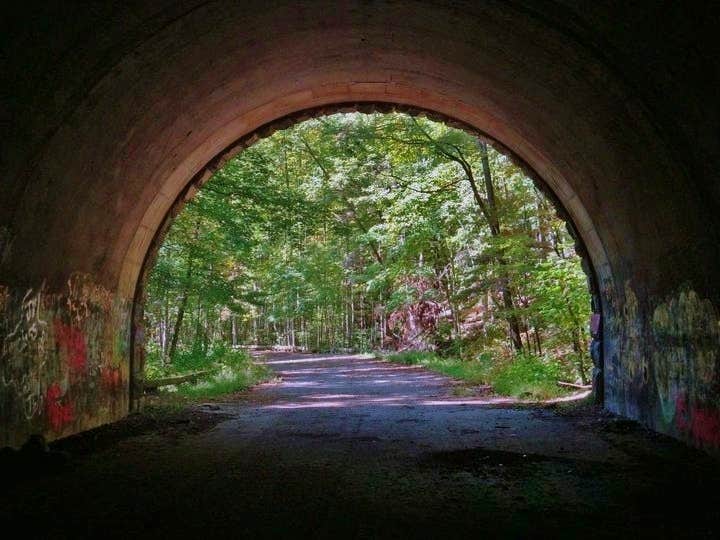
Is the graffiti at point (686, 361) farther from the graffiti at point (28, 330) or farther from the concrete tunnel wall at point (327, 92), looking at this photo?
the graffiti at point (28, 330)

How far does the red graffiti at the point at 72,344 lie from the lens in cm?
732

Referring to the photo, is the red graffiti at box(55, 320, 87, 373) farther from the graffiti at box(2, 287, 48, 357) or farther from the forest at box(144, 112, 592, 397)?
the forest at box(144, 112, 592, 397)

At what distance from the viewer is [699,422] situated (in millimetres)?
6312

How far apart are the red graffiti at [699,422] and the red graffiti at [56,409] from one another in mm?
6678

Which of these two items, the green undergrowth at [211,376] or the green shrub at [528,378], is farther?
the green undergrowth at [211,376]

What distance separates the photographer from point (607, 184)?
764 centimetres

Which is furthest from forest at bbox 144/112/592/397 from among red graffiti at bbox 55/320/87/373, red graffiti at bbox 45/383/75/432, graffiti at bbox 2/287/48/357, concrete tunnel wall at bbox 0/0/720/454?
graffiti at bbox 2/287/48/357

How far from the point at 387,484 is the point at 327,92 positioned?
646 centimetres

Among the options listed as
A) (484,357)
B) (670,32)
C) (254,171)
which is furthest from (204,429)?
(484,357)

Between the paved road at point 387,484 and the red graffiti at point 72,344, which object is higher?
the red graffiti at point 72,344

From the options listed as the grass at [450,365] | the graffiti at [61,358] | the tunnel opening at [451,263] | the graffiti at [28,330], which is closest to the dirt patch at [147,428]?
the graffiti at [61,358]

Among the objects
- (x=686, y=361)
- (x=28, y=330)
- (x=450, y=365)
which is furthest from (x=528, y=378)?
(x=28, y=330)

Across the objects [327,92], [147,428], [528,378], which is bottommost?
[147,428]

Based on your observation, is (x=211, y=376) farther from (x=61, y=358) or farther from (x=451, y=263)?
(x=451, y=263)
